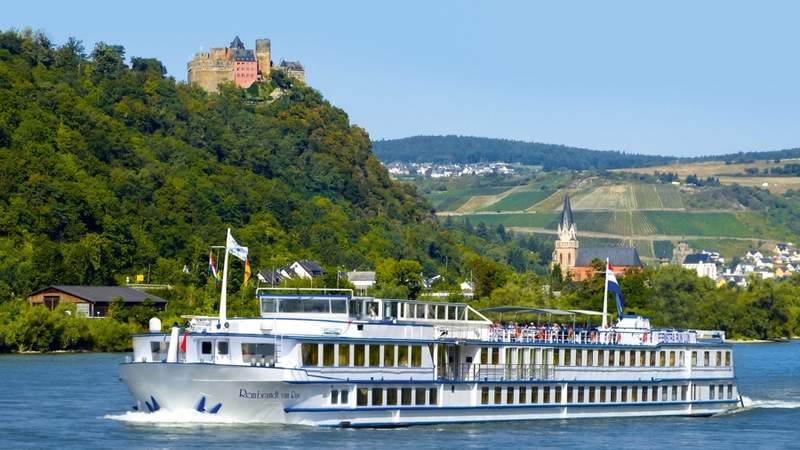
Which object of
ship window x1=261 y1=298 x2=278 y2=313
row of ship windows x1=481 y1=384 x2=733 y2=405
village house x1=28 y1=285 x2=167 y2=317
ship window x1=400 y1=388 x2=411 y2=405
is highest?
ship window x1=261 y1=298 x2=278 y2=313

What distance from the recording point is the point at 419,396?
4706cm

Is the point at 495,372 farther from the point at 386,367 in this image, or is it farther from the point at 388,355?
the point at 386,367

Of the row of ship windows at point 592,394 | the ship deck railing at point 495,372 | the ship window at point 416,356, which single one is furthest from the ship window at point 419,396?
the row of ship windows at point 592,394

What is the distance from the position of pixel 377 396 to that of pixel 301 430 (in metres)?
2.87

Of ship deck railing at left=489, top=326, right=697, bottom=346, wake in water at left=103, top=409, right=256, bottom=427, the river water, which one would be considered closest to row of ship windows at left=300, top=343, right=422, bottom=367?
the river water

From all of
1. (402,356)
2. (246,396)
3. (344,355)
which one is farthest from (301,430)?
(402,356)

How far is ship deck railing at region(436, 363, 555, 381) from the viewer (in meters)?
48.3

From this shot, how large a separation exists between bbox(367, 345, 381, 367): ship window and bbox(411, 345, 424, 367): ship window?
133 cm

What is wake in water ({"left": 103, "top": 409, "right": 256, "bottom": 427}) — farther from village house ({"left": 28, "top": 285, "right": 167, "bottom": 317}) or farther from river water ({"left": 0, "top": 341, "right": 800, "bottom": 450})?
village house ({"left": 28, "top": 285, "right": 167, "bottom": 317})

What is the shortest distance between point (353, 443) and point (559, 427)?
8.77 metres

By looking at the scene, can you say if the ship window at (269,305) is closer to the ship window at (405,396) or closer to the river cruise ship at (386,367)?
the river cruise ship at (386,367)

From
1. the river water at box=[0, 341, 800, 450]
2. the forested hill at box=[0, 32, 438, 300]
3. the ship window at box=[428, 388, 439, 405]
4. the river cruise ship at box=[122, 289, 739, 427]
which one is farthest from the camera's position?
the forested hill at box=[0, 32, 438, 300]

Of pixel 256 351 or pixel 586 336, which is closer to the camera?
pixel 256 351

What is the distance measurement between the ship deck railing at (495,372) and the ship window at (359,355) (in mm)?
2930
